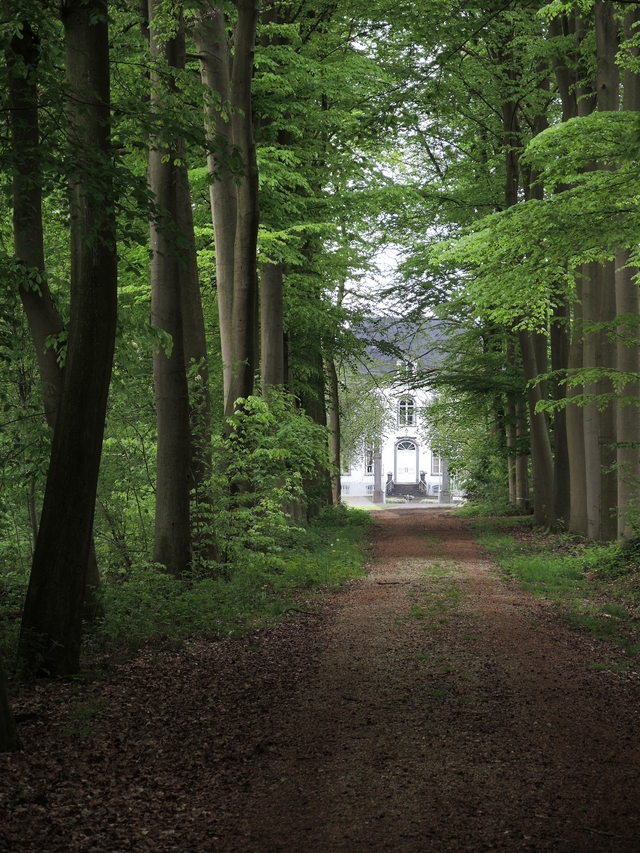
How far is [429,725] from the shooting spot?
6027 mm

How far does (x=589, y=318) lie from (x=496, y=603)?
6.91m

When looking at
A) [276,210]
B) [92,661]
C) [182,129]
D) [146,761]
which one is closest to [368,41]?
[276,210]

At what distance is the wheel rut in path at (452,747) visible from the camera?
4305 mm

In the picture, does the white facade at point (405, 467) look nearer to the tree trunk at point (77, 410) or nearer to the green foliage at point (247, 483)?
the green foliage at point (247, 483)

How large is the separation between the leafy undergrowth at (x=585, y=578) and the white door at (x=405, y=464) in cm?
4978

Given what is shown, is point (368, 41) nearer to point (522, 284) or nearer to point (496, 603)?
point (522, 284)

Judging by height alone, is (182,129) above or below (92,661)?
above

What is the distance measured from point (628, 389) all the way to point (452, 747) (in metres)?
9.52

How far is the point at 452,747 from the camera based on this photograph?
18.2 ft

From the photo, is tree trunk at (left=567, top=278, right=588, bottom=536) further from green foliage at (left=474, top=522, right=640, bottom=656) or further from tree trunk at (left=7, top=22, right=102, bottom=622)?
tree trunk at (left=7, top=22, right=102, bottom=622)

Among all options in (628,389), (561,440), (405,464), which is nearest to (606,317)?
(628,389)

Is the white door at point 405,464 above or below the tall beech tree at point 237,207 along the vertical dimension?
below

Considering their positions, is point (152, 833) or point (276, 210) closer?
point (152, 833)

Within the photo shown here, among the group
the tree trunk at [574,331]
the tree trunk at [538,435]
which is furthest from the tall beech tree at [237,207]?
the tree trunk at [538,435]
